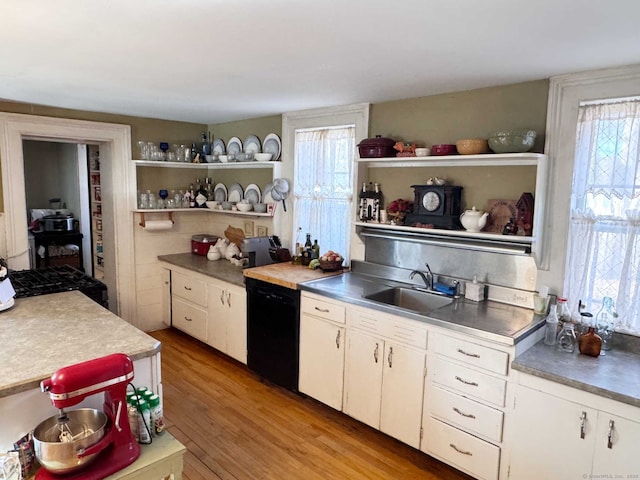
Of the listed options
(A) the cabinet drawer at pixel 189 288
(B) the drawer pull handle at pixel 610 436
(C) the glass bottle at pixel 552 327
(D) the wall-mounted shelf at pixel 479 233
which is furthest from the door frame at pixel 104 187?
(B) the drawer pull handle at pixel 610 436

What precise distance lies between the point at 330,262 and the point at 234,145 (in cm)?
182

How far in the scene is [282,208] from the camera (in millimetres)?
4059

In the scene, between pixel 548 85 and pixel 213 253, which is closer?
pixel 548 85

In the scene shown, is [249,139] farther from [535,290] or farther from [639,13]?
[639,13]

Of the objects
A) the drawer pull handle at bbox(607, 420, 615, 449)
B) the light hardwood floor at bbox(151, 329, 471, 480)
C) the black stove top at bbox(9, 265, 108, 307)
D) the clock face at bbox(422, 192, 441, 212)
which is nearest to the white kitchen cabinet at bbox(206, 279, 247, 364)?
the light hardwood floor at bbox(151, 329, 471, 480)

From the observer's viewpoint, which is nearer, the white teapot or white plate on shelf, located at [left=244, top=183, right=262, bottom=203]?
the white teapot

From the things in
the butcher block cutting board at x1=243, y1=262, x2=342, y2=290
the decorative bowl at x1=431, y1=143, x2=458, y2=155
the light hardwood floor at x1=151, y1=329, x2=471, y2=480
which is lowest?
the light hardwood floor at x1=151, y1=329, x2=471, y2=480

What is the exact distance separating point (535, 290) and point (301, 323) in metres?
1.53

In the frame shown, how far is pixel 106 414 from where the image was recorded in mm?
1507

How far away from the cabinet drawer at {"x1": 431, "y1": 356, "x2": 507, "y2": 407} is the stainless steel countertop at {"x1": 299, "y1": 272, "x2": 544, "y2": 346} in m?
0.21

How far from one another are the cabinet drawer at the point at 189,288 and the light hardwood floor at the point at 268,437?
0.71 metres

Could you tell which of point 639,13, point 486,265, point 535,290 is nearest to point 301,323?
point 486,265

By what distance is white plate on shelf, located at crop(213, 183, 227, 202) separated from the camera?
15.5 ft

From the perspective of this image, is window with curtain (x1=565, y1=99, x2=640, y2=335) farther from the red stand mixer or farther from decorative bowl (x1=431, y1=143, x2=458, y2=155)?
the red stand mixer
